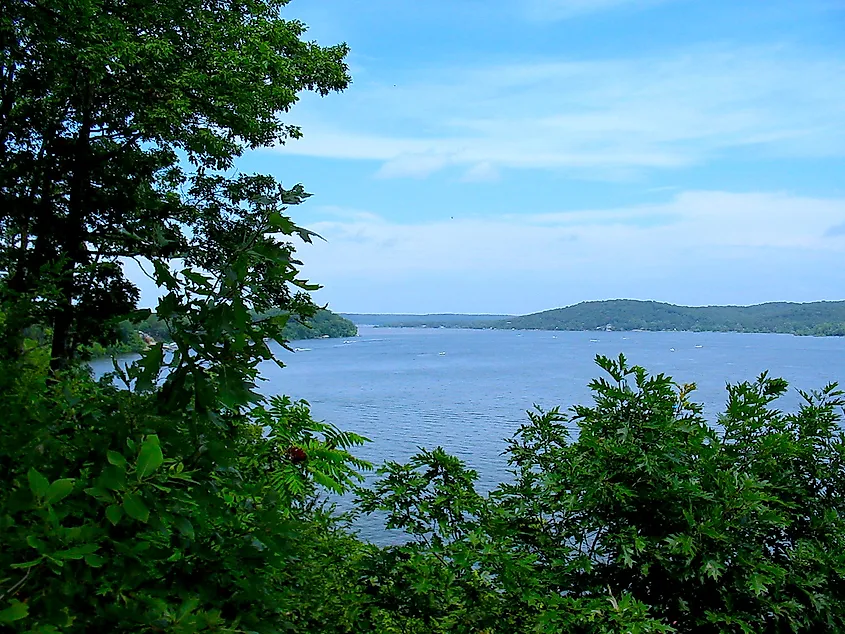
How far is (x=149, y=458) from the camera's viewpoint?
105 cm

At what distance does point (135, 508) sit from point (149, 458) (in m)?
0.07

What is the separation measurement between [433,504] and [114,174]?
23.1 ft

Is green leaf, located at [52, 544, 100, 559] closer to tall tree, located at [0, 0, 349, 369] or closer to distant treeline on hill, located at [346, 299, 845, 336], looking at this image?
tall tree, located at [0, 0, 349, 369]

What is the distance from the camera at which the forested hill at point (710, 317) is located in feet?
183

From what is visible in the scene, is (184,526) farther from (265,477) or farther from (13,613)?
(265,477)

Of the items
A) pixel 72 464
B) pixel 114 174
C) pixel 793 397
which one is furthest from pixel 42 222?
pixel 793 397

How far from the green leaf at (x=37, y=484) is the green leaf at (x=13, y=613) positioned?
0.14 m

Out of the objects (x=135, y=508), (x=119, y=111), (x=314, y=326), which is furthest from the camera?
(x=119, y=111)

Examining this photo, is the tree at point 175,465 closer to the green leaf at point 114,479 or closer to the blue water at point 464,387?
the green leaf at point 114,479

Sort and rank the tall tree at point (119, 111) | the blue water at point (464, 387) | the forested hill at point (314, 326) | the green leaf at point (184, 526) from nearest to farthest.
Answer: the green leaf at point (184, 526)
the forested hill at point (314, 326)
the tall tree at point (119, 111)
the blue water at point (464, 387)

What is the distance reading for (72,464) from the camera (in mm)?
1349

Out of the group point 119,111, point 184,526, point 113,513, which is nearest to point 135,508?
point 113,513

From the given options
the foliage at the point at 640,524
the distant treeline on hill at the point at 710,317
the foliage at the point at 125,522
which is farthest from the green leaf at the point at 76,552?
the distant treeline on hill at the point at 710,317

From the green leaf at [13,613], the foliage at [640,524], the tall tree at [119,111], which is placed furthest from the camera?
the tall tree at [119,111]
